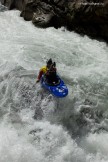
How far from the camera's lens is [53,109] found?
941cm

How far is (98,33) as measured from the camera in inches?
566

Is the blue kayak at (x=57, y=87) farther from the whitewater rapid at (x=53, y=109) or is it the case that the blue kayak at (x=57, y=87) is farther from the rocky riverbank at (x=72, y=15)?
the rocky riverbank at (x=72, y=15)

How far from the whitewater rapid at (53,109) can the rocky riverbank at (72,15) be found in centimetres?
171

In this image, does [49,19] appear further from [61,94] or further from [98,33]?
[61,94]

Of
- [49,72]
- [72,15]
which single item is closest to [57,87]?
[49,72]

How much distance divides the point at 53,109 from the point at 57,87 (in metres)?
0.70

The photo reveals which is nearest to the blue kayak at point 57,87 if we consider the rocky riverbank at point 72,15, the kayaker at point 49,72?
the kayaker at point 49,72

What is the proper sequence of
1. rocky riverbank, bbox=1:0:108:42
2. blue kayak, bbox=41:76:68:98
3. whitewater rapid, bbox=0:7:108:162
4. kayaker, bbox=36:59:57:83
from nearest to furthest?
whitewater rapid, bbox=0:7:108:162
blue kayak, bbox=41:76:68:98
kayaker, bbox=36:59:57:83
rocky riverbank, bbox=1:0:108:42

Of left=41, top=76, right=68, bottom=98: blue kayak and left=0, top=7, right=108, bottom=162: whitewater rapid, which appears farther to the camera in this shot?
A: left=41, top=76, right=68, bottom=98: blue kayak

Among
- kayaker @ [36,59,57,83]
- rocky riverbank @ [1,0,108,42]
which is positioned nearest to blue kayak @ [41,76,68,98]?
kayaker @ [36,59,57,83]

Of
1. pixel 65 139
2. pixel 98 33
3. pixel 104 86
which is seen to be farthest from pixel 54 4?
pixel 65 139

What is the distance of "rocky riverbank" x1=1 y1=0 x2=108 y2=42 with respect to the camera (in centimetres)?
1372

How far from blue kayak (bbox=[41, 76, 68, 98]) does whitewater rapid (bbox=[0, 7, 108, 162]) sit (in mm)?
218

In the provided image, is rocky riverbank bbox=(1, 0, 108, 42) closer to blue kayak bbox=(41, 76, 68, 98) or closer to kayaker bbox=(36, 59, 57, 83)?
kayaker bbox=(36, 59, 57, 83)
